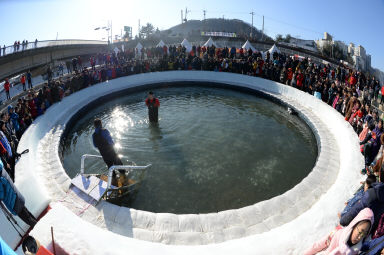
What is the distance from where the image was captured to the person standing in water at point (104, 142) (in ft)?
22.3

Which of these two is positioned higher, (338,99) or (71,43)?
(71,43)

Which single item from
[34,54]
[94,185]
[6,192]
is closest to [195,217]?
[94,185]

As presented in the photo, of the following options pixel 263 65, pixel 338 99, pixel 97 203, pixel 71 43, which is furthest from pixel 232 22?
pixel 97 203

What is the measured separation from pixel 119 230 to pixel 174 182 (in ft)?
8.01

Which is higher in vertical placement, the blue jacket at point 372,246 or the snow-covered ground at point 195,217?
the blue jacket at point 372,246

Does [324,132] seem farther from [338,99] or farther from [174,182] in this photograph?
[174,182]

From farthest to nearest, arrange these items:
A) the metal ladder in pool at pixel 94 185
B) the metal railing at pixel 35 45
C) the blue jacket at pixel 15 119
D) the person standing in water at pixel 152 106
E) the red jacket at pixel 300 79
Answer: the metal railing at pixel 35 45
the red jacket at pixel 300 79
the person standing in water at pixel 152 106
the blue jacket at pixel 15 119
the metal ladder in pool at pixel 94 185

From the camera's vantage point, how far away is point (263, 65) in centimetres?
1811

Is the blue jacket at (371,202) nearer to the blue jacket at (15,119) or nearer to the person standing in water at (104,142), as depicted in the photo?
the person standing in water at (104,142)

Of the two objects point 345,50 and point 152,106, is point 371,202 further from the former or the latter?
point 345,50

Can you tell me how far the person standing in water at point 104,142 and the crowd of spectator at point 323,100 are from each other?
2057mm

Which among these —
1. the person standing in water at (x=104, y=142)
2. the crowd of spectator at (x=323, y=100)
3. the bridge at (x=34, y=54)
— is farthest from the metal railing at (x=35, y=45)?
the person standing in water at (x=104, y=142)

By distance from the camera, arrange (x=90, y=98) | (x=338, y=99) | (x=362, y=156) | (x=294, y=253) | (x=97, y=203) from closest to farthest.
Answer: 1. (x=294, y=253)
2. (x=97, y=203)
3. (x=362, y=156)
4. (x=338, y=99)
5. (x=90, y=98)

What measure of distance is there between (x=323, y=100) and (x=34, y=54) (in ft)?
95.0
